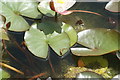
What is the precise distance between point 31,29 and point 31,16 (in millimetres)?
110

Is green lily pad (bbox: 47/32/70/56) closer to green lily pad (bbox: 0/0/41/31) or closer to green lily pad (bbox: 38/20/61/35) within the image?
green lily pad (bbox: 38/20/61/35)

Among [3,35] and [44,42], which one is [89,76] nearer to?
[44,42]

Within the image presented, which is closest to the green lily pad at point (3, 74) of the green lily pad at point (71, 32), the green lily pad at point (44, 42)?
the green lily pad at point (44, 42)

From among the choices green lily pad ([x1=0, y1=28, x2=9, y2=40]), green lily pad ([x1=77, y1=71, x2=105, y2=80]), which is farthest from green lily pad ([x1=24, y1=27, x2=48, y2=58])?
green lily pad ([x1=77, y1=71, x2=105, y2=80])

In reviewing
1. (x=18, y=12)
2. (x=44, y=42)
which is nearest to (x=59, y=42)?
(x=44, y=42)

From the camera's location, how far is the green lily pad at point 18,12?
51.0 inches

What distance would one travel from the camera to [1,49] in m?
1.27

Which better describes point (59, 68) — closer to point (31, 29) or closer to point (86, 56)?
point (86, 56)

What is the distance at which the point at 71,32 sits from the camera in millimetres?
1304

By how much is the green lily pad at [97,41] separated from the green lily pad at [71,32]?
3 cm

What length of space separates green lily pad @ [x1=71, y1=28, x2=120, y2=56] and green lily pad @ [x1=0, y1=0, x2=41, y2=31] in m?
0.31

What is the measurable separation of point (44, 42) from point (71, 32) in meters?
0.17

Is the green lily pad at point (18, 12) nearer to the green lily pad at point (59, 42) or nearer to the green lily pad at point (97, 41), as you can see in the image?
the green lily pad at point (59, 42)

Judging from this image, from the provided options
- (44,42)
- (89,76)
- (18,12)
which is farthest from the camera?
(18,12)
